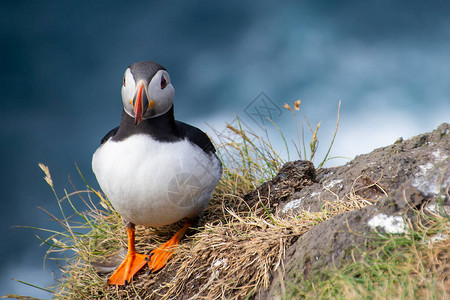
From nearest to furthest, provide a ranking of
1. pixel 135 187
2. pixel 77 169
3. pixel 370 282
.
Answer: pixel 370 282 < pixel 135 187 < pixel 77 169

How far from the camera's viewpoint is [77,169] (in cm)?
516

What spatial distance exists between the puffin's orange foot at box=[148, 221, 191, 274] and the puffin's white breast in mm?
290

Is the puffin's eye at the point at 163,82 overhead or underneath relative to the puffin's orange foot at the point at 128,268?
overhead

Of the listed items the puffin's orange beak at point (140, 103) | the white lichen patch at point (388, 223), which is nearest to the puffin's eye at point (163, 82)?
the puffin's orange beak at point (140, 103)

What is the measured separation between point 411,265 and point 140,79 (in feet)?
8.07

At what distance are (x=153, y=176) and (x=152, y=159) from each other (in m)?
0.15

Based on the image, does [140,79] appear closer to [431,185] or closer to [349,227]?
[349,227]

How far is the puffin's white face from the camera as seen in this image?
3.50 m

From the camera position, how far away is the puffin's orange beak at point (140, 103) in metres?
3.47

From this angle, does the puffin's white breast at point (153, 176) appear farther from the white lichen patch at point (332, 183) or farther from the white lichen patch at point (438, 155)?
the white lichen patch at point (438, 155)

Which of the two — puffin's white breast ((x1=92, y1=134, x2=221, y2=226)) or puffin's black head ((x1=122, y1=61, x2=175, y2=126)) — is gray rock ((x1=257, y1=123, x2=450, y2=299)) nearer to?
puffin's white breast ((x1=92, y1=134, x2=221, y2=226))

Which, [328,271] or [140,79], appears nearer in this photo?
[328,271]

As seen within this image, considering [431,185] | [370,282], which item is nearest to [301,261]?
[370,282]

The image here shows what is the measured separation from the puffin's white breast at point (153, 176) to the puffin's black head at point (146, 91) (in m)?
0.28
